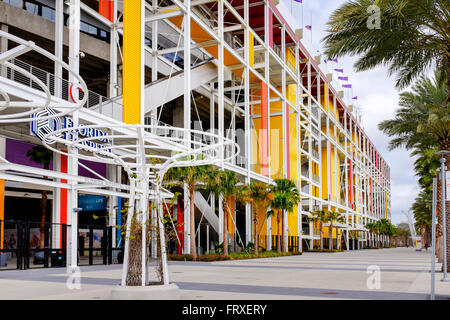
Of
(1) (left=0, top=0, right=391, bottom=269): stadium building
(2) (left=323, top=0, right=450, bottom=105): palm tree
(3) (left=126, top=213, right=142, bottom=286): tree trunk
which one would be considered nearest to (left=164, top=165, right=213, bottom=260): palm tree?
(1) (left=0, top=0, right=391, bottom=269): stadium building

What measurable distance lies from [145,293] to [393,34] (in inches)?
534

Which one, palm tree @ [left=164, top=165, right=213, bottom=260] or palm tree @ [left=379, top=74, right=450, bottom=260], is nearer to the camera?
palm tree @ [left=379, top=74, right=450, bottom=260]

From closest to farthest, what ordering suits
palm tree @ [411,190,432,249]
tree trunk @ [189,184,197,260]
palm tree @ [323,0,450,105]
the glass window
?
1. palm tree @ [323,0,450,105]
2. the glass window
3. tree trunk @ [189,184,197,260]
4. palm tree @ [411,190,432,249]

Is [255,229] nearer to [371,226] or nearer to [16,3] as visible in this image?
[16,3]

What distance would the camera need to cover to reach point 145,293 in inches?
413

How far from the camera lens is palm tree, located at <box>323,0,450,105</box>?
703 inches

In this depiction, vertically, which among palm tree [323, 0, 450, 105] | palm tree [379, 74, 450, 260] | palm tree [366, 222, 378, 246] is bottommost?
palm tree [366, 222, 378, 246]

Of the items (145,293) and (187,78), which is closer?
(145,293)

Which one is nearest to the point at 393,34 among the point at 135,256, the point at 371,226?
the point at 135,256

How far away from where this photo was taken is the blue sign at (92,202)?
102 feet

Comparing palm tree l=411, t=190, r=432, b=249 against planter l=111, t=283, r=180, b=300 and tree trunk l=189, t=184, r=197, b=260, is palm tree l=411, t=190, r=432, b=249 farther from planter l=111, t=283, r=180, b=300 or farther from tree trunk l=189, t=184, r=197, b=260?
planter l=111, t=283, r=180, b=300

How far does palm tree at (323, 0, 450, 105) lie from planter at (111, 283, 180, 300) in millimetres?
11228

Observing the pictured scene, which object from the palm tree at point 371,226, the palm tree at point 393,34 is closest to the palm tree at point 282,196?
the palm tree at point 393,34
